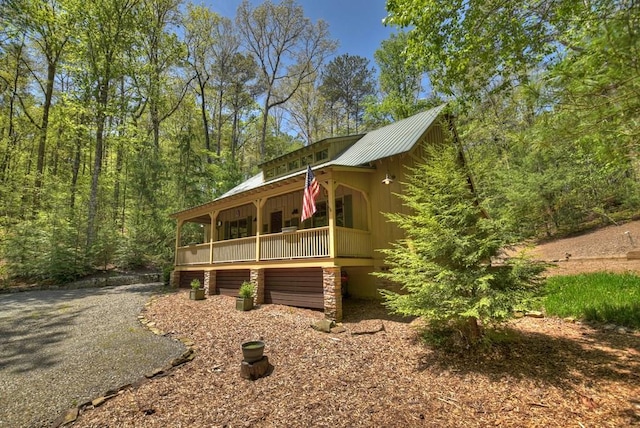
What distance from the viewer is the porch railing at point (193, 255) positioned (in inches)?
502

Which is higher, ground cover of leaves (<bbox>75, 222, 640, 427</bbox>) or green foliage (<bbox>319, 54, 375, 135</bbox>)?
green foliage (<bbox>319, 54, 375, 135</bbox>)

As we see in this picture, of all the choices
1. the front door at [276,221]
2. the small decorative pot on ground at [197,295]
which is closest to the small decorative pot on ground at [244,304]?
the small decorative pot on ground at [197,295]

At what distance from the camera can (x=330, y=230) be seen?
818cm

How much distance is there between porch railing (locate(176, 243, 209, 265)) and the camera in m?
12.7

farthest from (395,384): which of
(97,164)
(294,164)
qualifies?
(97,164)

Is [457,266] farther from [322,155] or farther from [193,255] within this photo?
[193,255]

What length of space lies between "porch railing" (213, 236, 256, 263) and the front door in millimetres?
2221

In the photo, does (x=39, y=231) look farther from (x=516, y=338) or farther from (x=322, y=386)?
(x=516, y=338)

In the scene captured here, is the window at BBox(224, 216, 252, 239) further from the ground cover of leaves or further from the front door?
the ground cover of leaves

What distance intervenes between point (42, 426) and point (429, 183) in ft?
23.4

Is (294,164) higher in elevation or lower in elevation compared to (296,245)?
higher

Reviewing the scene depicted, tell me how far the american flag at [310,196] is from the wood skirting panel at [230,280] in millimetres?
4414

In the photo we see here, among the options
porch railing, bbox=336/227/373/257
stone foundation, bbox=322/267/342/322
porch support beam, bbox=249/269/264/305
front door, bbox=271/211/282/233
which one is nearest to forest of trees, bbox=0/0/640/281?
porch railing, bbox=336/227/373/257

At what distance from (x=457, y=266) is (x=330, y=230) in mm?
3591
